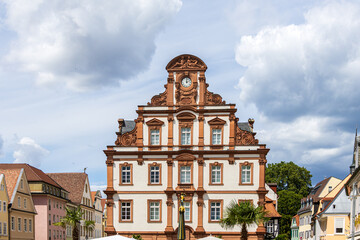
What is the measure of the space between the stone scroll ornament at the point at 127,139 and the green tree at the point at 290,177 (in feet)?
166

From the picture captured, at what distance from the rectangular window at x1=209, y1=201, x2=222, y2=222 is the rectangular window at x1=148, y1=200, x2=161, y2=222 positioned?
5.49 m

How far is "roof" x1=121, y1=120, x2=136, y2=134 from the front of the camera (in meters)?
63.7

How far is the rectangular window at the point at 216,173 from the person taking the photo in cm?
5994

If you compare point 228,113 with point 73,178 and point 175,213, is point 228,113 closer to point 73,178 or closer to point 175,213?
point 175,213

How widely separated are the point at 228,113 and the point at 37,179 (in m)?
31.7

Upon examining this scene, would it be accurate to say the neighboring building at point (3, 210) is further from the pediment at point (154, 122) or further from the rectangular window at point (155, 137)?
the pediment at point (154, 122)

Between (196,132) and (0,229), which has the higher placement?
(196,132)

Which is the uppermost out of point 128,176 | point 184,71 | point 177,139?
point 184,71

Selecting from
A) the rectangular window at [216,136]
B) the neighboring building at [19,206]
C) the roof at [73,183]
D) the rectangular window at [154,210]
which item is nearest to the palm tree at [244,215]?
the rectangular window at [154,210]

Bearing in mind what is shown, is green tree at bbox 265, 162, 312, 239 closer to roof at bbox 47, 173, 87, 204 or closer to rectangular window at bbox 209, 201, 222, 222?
roof at bbox 47, 173, 87, 204

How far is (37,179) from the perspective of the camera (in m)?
78.2

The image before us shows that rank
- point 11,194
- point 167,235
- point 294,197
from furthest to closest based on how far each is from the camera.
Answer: point 294,197 < point 11,194 < point 167,235

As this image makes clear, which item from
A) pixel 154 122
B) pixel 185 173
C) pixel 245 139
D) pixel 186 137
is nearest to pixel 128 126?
pixel 154 122

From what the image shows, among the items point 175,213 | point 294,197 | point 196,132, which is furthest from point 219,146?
point 294,197
